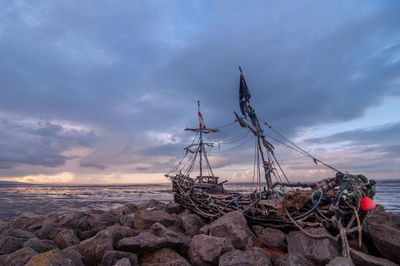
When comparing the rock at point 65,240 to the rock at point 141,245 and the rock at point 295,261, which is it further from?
the rock at point 295,261

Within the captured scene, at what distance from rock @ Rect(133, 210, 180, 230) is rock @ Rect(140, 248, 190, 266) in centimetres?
411

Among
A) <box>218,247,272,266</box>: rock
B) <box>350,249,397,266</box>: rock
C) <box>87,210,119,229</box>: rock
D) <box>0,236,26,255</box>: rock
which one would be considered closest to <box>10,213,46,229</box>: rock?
<box>87,210,119,229</box>: rock

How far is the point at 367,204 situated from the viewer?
333 inches

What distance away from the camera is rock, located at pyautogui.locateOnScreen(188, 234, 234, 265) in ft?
23.9

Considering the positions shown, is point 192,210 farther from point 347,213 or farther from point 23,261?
point 23,261

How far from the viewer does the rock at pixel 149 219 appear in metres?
11.5

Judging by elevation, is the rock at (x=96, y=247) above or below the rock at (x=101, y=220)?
above

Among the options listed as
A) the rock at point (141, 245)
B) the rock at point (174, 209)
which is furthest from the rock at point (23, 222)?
the rock at point (141, 245)

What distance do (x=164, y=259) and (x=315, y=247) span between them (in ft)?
17.0

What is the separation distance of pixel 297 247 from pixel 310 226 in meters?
1.86

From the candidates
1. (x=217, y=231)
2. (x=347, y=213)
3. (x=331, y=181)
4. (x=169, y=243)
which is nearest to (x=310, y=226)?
(x=347, y=213)

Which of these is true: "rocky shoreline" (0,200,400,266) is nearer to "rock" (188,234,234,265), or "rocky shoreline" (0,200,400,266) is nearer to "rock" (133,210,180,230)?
"rock" (188,234,234,265)

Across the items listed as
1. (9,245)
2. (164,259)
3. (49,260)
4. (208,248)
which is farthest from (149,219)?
(49,260)

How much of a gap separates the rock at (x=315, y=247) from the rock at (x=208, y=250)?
2296 millimetres
